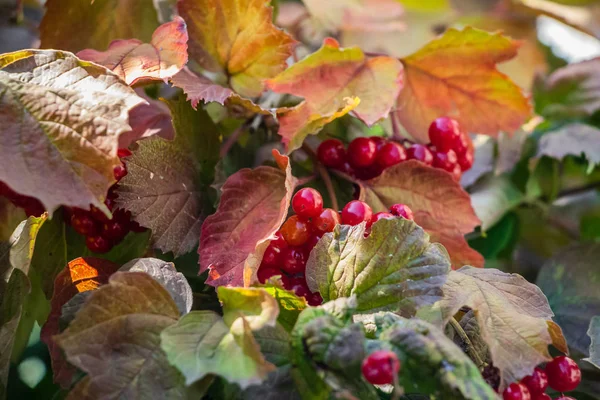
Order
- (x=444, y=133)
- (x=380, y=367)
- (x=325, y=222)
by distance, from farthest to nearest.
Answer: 1. (x=444, y=133)
2. (x=325, y=222)
3. (x=380, y=367)

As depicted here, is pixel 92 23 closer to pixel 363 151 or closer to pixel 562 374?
pixel 363 151

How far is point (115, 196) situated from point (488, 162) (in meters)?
0.40

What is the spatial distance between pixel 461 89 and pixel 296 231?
0.79 ft

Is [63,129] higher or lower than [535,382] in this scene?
higher

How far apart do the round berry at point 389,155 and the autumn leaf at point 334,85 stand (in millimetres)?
34

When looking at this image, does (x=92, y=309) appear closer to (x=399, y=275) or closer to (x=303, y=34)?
(x=399, y=275)

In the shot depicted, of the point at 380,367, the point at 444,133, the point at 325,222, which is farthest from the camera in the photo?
the point at 444,133

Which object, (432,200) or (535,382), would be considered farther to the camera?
(432,200)

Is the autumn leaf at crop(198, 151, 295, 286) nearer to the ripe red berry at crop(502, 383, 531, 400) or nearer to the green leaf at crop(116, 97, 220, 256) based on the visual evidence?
the green leaf at crop(116, 97, 220, 256)

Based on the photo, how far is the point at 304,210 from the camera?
37 cm

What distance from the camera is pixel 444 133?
0.47m

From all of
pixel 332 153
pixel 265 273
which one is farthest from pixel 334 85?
pixel 265 273

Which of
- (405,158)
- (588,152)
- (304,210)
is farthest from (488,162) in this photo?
(304,210)

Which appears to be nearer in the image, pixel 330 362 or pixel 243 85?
pixel 330 362
